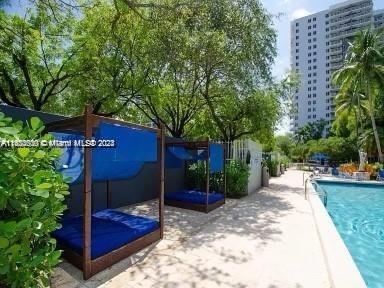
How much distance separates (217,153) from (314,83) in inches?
3354

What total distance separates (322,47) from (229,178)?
88.9m

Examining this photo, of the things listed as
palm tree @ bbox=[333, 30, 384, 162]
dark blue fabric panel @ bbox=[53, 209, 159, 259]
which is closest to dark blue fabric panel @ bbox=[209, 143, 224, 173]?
dark blue fabric panel @ bbox=[53, 209, 159, 259]

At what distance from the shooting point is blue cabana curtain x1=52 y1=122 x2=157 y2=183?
15.7ft

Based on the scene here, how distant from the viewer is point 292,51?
9169 centimetres

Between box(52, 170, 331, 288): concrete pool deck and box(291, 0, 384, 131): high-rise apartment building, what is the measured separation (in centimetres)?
7918

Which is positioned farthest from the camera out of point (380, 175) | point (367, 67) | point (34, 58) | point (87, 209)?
point (367, 67)

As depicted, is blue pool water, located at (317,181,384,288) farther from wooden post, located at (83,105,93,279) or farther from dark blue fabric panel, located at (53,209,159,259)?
wooden post, located at (83,105,93,279)

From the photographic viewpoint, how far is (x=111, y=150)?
493 cm

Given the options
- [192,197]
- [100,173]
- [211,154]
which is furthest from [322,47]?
[100,173]

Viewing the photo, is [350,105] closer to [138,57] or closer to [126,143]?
[138,57]

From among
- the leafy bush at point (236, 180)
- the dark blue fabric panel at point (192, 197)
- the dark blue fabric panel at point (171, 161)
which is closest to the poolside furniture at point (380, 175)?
the leafy bush at point (236, 180)

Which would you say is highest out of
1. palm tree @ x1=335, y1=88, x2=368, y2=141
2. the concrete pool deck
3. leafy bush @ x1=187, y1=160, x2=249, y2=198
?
palm tree @ x1=335, y1=88, x2=368, y2=141

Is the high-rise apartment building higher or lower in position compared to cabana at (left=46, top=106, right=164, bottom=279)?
higher

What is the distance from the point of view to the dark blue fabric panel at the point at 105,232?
4586mm
